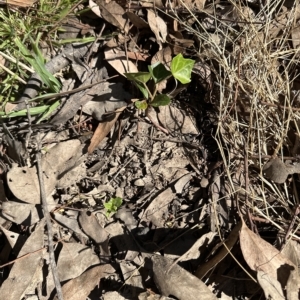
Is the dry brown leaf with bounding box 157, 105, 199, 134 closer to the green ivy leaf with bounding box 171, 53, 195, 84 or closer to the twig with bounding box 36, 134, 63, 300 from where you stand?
the green ivy leaf with bounding box 171, 53, 195, 84

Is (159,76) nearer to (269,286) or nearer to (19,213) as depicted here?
(19,213)

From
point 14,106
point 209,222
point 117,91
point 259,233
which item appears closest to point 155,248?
point 209,222

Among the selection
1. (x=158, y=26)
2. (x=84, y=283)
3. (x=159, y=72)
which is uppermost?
(x=158, y=26)

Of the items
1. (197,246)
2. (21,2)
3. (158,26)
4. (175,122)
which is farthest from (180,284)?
(21,2)

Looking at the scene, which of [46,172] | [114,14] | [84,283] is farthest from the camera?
[114,14]

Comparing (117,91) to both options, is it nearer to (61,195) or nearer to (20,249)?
(61,195)

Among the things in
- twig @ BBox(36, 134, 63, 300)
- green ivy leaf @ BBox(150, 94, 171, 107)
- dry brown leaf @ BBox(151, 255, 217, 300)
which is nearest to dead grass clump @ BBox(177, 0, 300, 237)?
green ivy leaf @ BBox(150, 94, 171, 107)

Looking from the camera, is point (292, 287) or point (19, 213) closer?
point (292, 287)
